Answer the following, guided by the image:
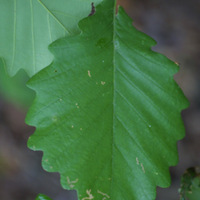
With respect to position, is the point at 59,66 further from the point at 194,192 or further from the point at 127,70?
the point at 194,192

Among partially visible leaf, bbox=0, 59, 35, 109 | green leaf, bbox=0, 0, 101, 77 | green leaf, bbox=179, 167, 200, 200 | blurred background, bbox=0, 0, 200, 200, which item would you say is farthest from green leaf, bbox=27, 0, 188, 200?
blurred background, bbox=0, 0, 200, 200

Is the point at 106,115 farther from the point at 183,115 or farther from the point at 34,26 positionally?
the point at 183,115

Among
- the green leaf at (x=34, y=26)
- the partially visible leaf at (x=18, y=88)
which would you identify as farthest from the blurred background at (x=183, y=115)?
the green leaf at (x=34, y=26)

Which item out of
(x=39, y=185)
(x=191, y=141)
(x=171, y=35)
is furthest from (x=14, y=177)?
(x=171, y=35)

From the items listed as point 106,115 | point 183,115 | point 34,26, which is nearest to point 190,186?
point 106,115

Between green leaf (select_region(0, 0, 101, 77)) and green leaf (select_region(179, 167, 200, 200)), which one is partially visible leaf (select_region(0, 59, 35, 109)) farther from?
green leaf (select_region(179, 167, 200, 200))
